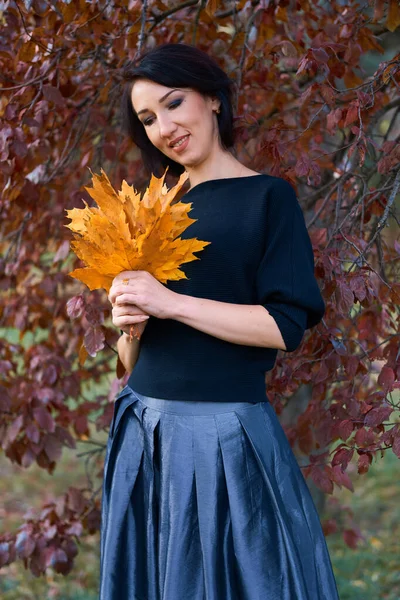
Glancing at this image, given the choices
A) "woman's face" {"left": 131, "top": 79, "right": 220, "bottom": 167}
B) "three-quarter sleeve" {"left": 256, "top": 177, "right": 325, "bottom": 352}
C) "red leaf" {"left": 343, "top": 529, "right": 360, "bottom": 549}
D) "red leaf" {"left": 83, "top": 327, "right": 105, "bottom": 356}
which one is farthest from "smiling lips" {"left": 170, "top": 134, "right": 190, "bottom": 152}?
"red leaf" {"left": 343, "top": 529, "right": 360, "bottom": 549}

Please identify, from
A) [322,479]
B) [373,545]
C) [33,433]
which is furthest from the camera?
[373,545]

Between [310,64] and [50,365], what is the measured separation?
1.39 meters

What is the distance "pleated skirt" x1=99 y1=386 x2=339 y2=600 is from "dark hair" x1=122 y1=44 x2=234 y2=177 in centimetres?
77

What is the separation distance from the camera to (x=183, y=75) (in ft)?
5.95

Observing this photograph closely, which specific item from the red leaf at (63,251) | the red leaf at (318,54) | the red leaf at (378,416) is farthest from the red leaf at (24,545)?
the red leaf at (318,54)

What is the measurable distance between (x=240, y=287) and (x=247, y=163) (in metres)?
0.91

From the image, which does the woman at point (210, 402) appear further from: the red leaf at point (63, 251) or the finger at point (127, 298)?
the red leaf at point (63, 251)

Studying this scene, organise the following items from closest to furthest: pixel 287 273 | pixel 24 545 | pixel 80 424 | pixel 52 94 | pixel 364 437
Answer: pixel 287 273
pixel 364 437
pixel 52 94
pixel 24 545
pixel 80 424

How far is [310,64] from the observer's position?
1911 mm

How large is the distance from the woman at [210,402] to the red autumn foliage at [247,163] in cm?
24

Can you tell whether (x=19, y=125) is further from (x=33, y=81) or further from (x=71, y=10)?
Result: (x=71, y=10)

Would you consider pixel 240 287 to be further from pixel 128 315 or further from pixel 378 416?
pixel 378 416

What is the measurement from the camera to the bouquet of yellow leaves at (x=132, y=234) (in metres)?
1.50

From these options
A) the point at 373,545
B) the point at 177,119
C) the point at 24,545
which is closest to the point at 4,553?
the point at 24,545
